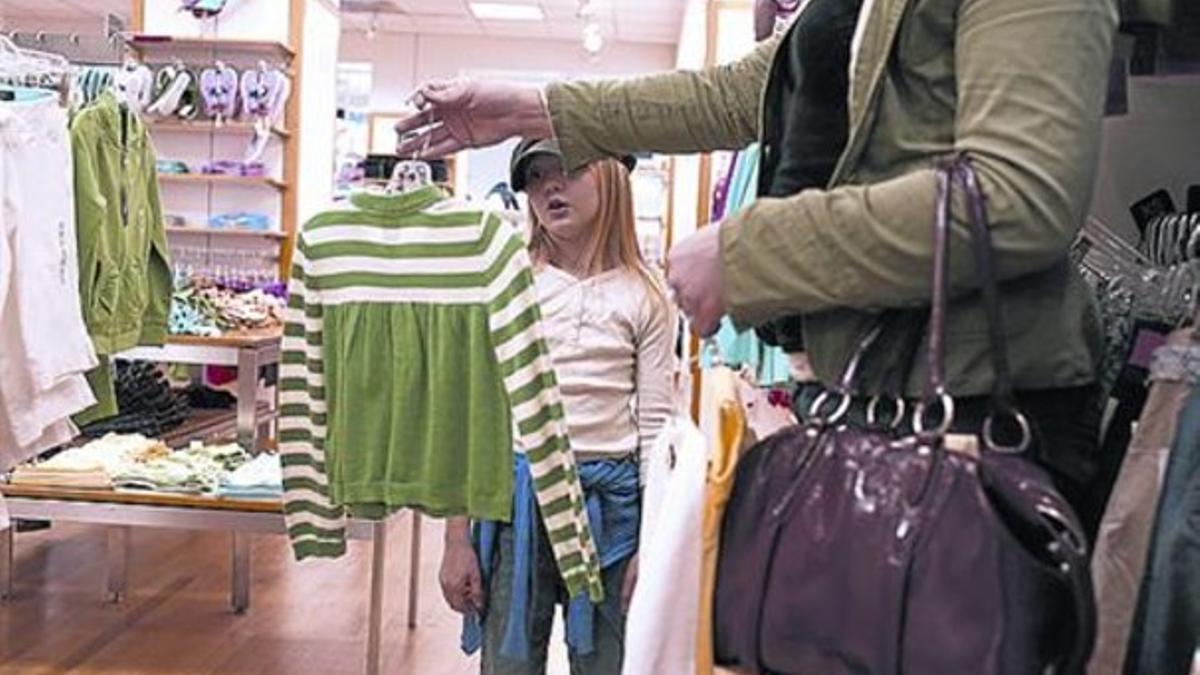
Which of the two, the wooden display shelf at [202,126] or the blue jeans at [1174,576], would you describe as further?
the wooden display shelf at [202,126]

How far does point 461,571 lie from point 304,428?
14.6 inches

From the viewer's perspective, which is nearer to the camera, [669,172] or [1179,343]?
[1179,343]

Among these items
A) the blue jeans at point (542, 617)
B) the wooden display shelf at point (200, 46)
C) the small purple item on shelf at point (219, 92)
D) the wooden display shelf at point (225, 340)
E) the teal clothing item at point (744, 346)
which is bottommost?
the blue jeans at point (542, 617)

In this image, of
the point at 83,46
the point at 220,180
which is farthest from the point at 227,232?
the point at 83,46

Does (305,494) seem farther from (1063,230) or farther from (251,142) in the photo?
(251,142)

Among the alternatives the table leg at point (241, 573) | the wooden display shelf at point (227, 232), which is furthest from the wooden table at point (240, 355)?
the wooden display shelf at point (227, 232)

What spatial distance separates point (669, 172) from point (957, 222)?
909cm

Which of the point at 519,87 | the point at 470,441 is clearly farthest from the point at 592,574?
the point at 519,87

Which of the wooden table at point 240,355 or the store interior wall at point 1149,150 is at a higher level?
the store interior wall at point 1149,150

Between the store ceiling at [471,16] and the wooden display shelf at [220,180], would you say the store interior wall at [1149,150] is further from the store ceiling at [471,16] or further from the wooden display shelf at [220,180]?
the store ceiling at [471,16]

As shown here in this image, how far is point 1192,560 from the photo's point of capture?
88 centimetres

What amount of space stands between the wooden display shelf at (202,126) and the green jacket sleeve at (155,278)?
9.56 feet

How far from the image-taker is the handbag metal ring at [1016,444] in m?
0.82

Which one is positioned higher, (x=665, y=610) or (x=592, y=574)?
(x=665, y=610)
